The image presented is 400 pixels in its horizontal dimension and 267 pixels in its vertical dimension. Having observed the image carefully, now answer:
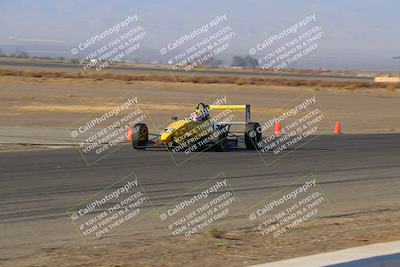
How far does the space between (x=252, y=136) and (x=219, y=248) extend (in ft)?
40.3

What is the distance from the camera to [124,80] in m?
66.1

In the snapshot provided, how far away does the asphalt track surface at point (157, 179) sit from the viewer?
11.1m

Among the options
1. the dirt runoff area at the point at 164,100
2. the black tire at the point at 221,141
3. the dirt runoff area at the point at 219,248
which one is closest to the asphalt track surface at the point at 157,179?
the black tire at the point at 221,141

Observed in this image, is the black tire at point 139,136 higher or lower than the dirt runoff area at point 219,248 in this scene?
higher

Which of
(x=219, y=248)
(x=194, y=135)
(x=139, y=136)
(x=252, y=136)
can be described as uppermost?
(x=139, y=136)

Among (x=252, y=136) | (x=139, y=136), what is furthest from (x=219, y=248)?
(x=252, y=136)

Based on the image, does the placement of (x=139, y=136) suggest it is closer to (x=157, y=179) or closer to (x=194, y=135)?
(x=194, y=135)

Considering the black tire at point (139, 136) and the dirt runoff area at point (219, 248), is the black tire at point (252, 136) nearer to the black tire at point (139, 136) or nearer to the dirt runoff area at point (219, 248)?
the black tire at point (139, 136)

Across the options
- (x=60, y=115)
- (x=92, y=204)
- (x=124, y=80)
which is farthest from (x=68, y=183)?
(x=124, y=80)

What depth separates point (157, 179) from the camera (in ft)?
51.6

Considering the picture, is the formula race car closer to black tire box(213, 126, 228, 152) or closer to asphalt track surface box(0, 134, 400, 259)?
black tire box(213, 126, 228, 152)

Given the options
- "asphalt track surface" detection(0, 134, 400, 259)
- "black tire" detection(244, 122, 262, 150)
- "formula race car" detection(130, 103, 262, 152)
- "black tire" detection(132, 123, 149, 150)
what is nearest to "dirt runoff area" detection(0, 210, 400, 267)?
"asphalt track surface" detection(0, 134, 400, 259)

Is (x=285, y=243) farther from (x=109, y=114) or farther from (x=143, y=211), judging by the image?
(x=109, y=114)

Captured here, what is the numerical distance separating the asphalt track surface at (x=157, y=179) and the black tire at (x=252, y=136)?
410 mm
